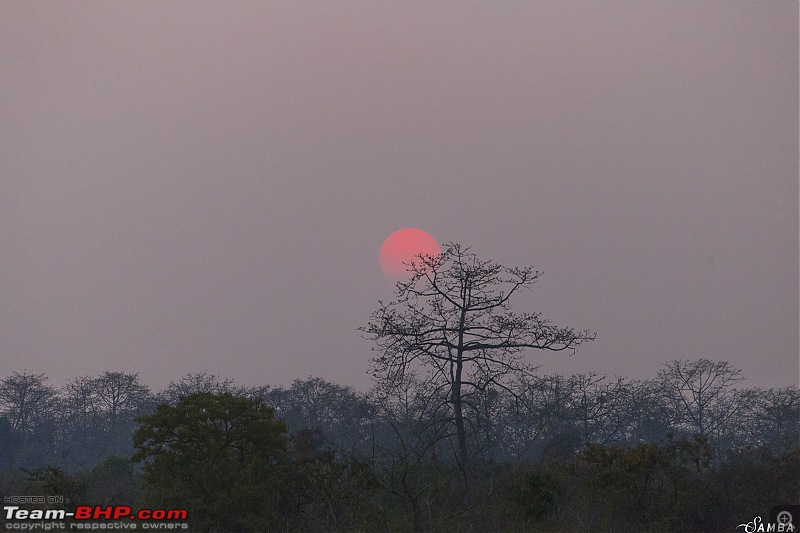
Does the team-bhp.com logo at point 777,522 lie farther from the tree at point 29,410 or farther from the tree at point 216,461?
the tree at point 29,410

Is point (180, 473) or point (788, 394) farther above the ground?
point (788, 394)

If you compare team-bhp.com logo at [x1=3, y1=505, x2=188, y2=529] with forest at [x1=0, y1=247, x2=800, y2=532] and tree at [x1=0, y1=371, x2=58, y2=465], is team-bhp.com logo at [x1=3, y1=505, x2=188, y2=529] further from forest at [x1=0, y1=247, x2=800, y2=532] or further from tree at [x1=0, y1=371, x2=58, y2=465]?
tree at [x1=0, y1=371, x2=58, y2=465]

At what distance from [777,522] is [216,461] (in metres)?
14.6

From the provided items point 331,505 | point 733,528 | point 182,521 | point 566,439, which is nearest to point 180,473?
point 182,521

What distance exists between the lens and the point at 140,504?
65.9 ft

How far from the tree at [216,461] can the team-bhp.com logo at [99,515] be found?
2.36ft

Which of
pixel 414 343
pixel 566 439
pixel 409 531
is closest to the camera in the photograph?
pixel 409 531

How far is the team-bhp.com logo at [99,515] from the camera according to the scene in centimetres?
1777

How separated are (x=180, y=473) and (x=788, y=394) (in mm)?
76403

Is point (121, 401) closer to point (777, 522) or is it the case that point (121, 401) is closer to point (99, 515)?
point (99, 515)

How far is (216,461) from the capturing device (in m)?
20.3

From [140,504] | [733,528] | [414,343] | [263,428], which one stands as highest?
[414,343]

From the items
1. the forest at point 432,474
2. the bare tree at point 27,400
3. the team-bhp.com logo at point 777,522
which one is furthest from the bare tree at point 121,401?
the team-bhp.com logo at point 777,522

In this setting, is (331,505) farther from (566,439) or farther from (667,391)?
(667,391)
